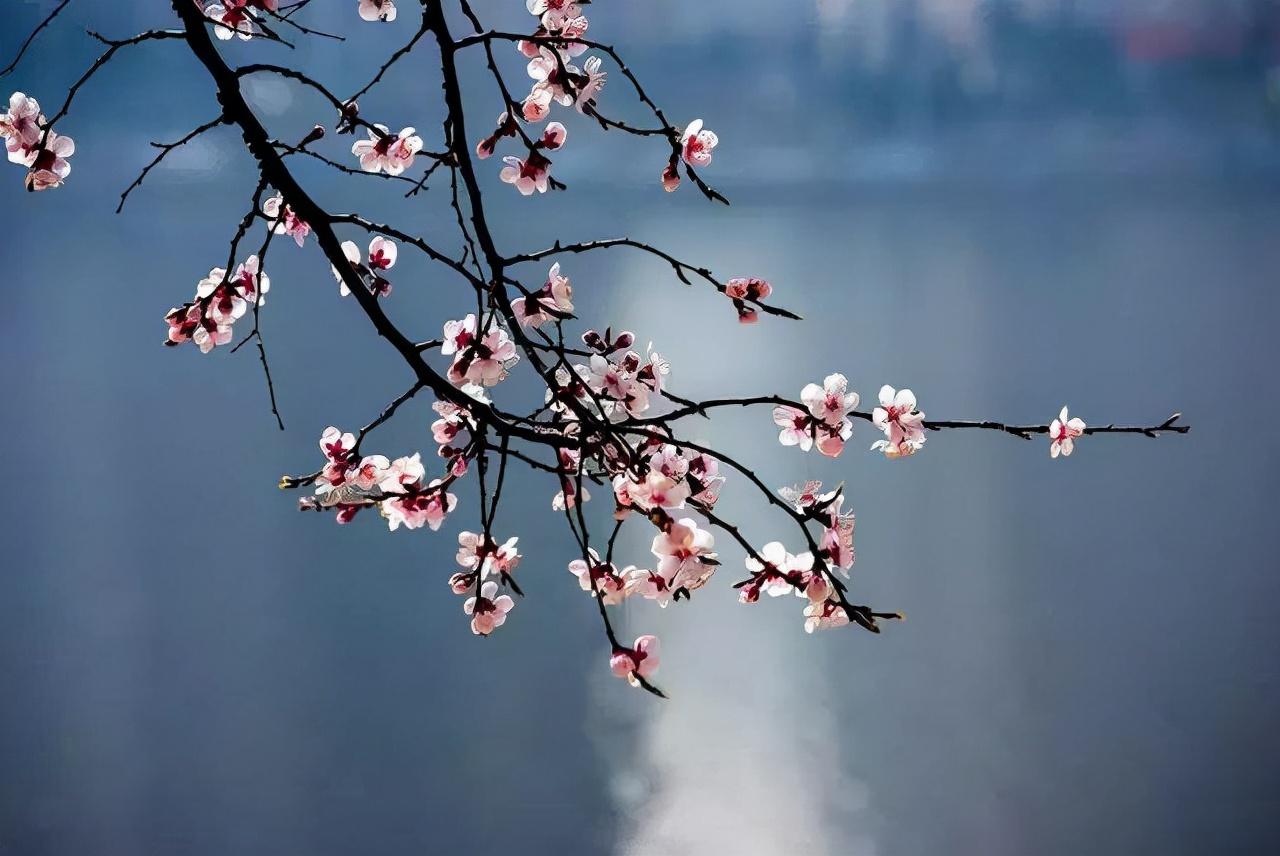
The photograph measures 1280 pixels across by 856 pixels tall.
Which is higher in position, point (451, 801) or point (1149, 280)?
point (1149, 280)

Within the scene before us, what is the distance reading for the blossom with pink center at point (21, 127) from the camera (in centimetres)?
94

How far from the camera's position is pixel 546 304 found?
80 cm

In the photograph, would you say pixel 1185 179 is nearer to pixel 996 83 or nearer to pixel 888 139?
pixel 996 83

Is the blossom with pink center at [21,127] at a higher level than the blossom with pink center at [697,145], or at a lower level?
lower

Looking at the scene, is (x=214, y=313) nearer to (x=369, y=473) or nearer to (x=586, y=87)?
(x=369, y=473)

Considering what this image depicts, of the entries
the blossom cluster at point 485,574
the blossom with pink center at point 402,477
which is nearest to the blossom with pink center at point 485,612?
→ the blossom cluster at point 485,574

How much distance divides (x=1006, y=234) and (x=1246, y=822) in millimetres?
1458

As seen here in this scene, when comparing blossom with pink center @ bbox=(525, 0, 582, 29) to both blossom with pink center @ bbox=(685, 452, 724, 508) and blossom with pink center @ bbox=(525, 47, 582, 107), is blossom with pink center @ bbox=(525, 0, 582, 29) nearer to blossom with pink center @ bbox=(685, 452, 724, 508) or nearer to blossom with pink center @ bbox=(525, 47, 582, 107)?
blossom with pink center @ bbox=(525, 47, 582, 107)

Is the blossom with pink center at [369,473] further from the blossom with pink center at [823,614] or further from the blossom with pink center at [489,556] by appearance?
the blossom with pink center at [823,614]

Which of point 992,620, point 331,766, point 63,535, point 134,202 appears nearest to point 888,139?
point 992,620

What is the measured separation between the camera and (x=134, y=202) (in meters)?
2.30

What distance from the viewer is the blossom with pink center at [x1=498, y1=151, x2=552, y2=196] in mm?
899

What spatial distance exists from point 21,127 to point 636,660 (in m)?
0.75

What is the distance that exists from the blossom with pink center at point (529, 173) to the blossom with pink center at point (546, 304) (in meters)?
0.12
